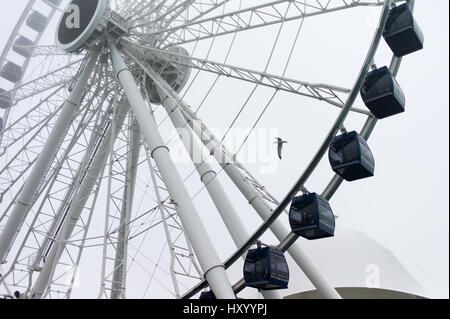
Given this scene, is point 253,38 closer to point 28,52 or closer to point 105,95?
point 28,52

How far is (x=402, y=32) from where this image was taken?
1448 centimetres

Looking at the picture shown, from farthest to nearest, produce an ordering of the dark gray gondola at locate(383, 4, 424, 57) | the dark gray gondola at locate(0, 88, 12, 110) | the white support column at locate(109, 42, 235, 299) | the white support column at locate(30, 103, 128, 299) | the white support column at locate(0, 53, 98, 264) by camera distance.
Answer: the dark gray gondola at locate(0, 88, 12, 110), the white support column at locate(30, 103, 128, 299), the white support column at locate(0, 53, 98, 264), the dark gray gondola at locate(383, 4, 424, 57), the white support column at locate(109, 42, 235, 299)

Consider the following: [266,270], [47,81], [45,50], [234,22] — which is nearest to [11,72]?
[45,50]

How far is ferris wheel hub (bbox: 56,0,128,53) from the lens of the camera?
67.4 feet

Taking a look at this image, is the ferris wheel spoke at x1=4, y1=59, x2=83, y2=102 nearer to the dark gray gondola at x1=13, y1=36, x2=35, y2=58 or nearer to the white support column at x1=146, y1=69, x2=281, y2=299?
the dark gray gondola at x1=13, y1=36, x2=35, y2=58

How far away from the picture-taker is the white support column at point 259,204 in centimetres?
1780

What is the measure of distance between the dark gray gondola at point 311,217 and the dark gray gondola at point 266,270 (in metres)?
1.06

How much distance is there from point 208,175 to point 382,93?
7690mm

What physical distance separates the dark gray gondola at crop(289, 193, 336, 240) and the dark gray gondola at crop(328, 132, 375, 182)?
1.12m

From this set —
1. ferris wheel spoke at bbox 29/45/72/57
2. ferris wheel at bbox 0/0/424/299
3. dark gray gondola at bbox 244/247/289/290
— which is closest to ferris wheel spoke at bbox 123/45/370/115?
ferris wheel at bbox 0/0/424/299

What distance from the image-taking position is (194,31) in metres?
20.2

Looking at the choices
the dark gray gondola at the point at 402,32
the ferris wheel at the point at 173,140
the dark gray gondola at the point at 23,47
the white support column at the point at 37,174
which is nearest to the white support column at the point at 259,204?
the ferris wheel at the point at 173,140

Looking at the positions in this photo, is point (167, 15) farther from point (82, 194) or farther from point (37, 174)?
point (82, 194)
